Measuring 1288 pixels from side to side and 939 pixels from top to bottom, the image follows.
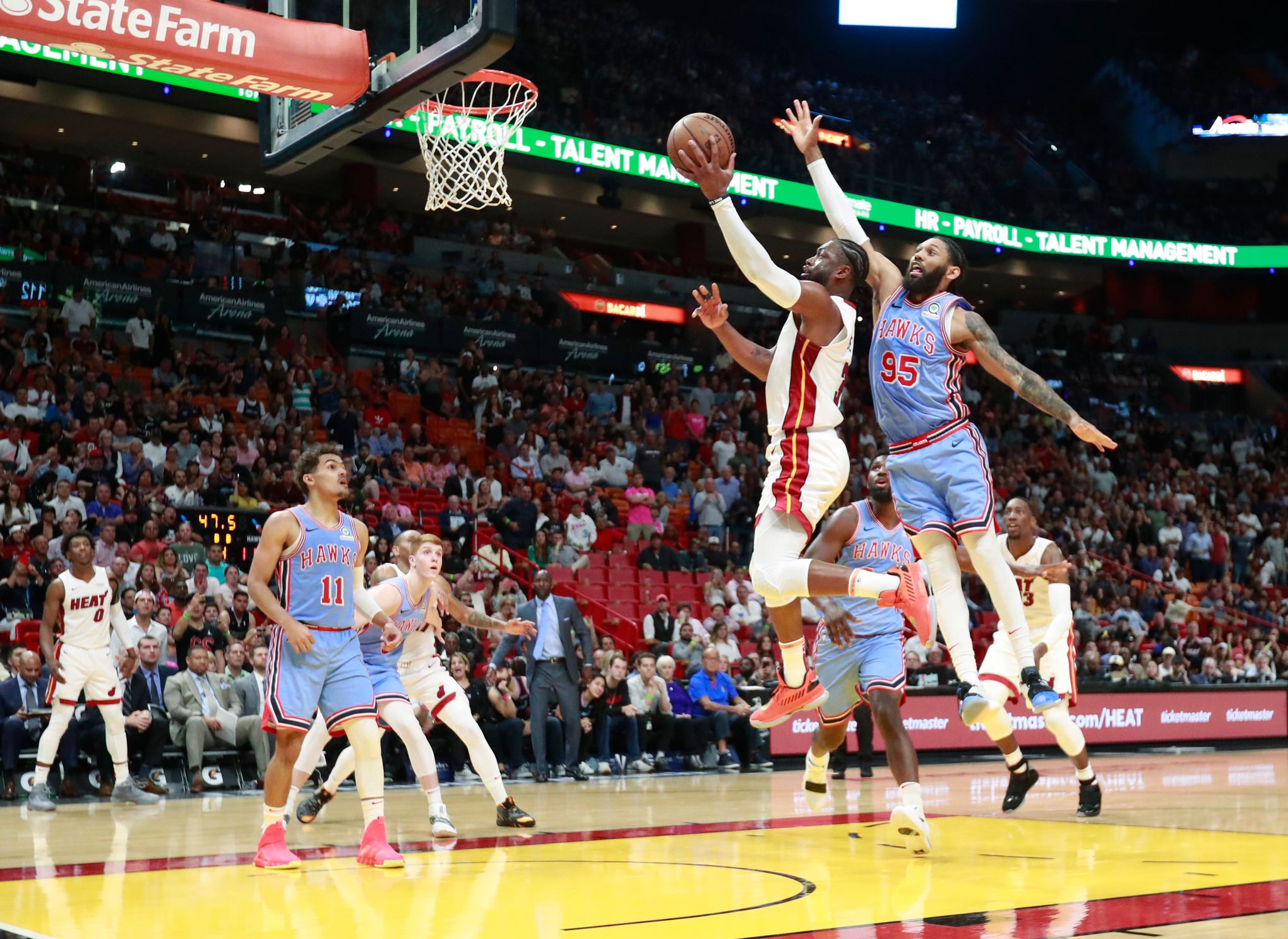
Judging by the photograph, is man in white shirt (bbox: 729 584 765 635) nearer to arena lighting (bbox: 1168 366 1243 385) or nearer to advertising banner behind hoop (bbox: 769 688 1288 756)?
advertising banner behind hoop (bbox: 769 688 1288 756)

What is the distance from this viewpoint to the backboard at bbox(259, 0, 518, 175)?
25.2 feet

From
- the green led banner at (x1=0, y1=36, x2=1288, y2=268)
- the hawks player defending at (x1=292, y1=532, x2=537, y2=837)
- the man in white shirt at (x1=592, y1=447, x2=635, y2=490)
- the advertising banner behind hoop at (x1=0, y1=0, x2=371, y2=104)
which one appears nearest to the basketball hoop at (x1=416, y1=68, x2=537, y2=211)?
the advertising banner behind hoop at (x1=0, y1=0, x2=371, y2=104)

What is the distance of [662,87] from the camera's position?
1081 inches

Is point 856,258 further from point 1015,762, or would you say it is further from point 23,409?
point 23,409

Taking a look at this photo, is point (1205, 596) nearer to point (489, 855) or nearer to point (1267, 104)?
point (1267, 104)

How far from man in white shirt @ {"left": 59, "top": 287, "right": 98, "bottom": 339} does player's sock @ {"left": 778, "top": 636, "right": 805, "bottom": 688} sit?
14.4 m

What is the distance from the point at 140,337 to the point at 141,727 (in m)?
8.58

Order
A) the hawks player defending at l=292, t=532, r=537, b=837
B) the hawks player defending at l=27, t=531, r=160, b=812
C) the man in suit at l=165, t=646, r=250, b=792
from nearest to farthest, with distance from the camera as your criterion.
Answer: the hawks player defending at l=292, t=532, r=537, b=837, the hawks player defending at l=27, t=531, r=160, b=812, the man in suit at l=165, t=646, r=250, b=792

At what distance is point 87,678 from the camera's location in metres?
10.7

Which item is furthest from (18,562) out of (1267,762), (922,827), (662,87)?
(662,87)

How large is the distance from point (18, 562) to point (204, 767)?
2.62 metres

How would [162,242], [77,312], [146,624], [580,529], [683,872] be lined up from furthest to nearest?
[162,242], [77,312], [580,529], [146,624], [683,872]

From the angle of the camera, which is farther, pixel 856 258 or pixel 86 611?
pixel 86 611

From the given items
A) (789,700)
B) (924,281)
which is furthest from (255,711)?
(924,281)
